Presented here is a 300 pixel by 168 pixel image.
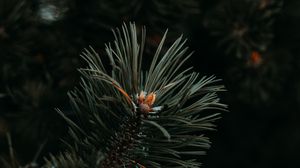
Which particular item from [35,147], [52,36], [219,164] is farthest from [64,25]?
[219,164]

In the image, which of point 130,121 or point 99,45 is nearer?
Result: point 130,121

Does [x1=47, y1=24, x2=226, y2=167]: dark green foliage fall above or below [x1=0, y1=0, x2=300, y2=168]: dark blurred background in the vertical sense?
below

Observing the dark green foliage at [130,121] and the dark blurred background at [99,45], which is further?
the dark blurred background at [99,45]

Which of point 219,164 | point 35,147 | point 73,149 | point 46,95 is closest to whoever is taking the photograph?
point 73,149

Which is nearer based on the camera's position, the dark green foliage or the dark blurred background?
the dark green foliage

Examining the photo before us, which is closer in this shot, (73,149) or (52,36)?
(73,149)

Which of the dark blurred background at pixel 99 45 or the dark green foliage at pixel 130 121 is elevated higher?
the dark blurred background at pixel 99 45

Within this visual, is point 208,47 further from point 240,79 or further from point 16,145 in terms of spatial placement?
point 16,145

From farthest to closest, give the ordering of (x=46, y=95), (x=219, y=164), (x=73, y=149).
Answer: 1. (x=219, y=164)
2. (x=46, y=95)
3. (x=73, y=149)
